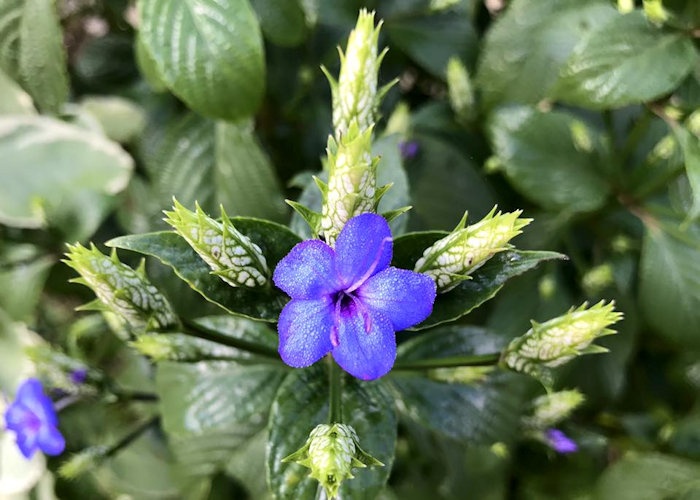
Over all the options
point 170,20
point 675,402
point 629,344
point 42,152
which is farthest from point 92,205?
point 675,402

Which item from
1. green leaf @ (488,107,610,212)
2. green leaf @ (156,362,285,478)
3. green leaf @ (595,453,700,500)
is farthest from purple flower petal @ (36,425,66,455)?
green leaf @ (595,453,700,500)

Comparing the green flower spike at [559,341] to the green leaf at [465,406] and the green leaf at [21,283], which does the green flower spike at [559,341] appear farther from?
A: the green leaf at [21,283]

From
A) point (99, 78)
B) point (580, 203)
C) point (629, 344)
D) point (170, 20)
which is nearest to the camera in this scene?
point (170, 20)

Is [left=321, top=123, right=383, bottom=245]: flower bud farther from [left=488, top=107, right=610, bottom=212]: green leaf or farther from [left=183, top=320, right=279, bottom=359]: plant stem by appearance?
[left=488, top=107, right=610, bottom=212]: green leaf

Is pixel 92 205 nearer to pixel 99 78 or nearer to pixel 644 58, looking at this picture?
pixel 99 78

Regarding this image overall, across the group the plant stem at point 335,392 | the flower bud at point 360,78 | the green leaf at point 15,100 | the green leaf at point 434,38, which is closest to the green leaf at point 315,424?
the plant stem at point 335,392

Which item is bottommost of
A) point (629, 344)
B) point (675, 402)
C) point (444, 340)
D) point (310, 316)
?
point (675, 402)

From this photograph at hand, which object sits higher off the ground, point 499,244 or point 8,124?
point 499,244

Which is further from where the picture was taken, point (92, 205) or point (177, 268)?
point (92, 205)
